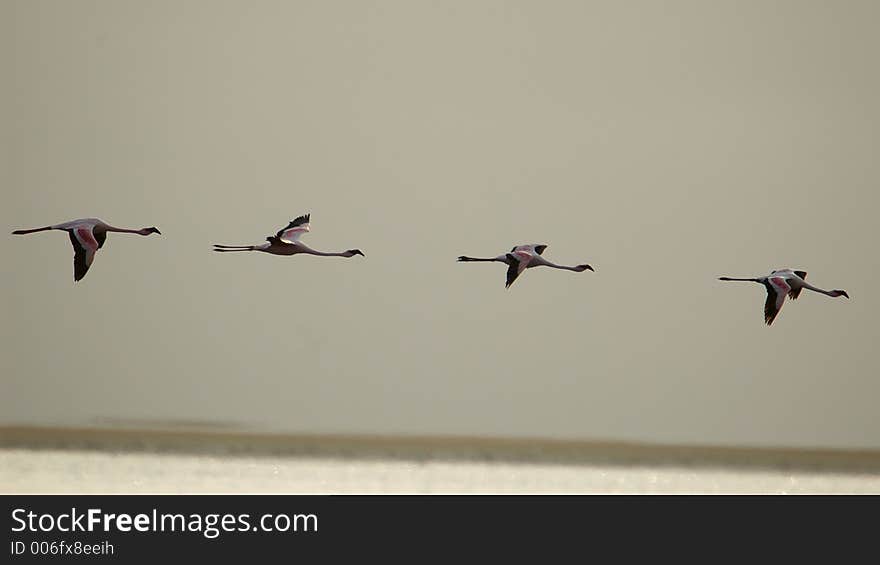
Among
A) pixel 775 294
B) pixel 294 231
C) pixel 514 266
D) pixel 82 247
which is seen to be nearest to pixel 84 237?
pixel 82 247

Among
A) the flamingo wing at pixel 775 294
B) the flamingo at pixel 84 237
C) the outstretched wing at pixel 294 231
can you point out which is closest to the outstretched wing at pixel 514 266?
the outstretched wing at pixel 294 231

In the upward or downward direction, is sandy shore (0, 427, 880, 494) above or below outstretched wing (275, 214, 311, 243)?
below

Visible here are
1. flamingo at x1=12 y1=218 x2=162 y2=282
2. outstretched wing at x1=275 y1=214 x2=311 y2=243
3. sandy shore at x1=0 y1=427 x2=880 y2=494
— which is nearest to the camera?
flamingo at x1=12 y1=218 x2=162 y2=282

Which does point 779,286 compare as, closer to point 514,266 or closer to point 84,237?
point 514,266

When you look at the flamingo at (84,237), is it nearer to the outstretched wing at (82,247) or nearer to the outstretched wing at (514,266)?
the outstretched wing at (82,247)

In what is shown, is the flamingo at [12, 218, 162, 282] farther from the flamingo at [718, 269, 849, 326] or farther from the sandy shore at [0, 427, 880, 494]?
the flamingo at [718, 269, 849, 326]

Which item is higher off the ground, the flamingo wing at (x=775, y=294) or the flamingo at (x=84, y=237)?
the flamingo at (x=84, y=237)

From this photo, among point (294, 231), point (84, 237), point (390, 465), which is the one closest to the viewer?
point (84, 237)

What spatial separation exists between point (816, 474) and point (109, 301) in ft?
10.4

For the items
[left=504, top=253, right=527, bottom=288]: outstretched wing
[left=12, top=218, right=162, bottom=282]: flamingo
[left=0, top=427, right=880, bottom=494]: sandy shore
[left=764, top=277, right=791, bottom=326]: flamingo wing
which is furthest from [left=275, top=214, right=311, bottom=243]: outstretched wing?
[left=764, top=277, right=791, bottom=326]: flamingo wing

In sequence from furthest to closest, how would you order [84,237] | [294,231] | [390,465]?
[390,465], [294,231], [84,237]

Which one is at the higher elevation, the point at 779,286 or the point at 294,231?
the point at 294,231

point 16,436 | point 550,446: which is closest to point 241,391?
point 16,436

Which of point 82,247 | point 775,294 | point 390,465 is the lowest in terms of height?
point 390,465
